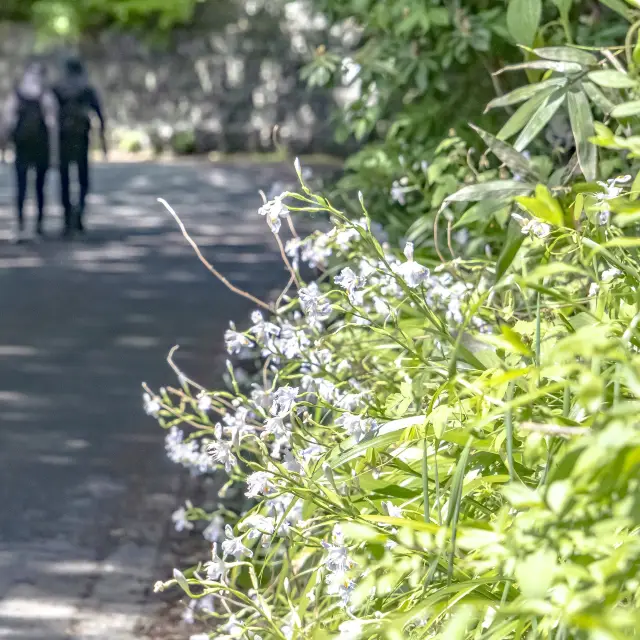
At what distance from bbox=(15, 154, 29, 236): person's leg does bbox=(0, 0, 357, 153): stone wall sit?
881 centimetres

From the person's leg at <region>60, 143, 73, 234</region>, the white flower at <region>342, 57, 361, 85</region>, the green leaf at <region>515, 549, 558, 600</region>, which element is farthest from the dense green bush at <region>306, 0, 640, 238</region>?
the person's leg at <region>60, 143, 73, 234</region>

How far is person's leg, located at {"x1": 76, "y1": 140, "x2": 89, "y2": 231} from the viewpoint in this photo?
1156 centimetres

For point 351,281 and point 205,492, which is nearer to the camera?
point 351,281

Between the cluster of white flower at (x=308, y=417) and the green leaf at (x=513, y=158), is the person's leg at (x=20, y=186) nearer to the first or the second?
the cluster of white flower at (x=308, y=417)

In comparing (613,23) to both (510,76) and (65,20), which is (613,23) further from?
(65,20)

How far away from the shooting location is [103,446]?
485 cm

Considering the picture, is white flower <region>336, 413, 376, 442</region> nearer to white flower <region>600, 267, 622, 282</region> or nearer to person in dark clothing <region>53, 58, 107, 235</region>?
white flower <region>600, 267, 622, 282</region>

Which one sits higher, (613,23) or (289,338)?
(613,23)

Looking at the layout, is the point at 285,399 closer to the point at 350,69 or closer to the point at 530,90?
the point at 530,90

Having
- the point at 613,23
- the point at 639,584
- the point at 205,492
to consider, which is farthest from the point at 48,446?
the point at 639,584

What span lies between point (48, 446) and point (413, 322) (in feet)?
8.92

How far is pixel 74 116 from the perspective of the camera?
1161 cm

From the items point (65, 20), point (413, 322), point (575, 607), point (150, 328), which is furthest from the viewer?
point (65, 20)

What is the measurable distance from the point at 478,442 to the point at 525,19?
121cm
